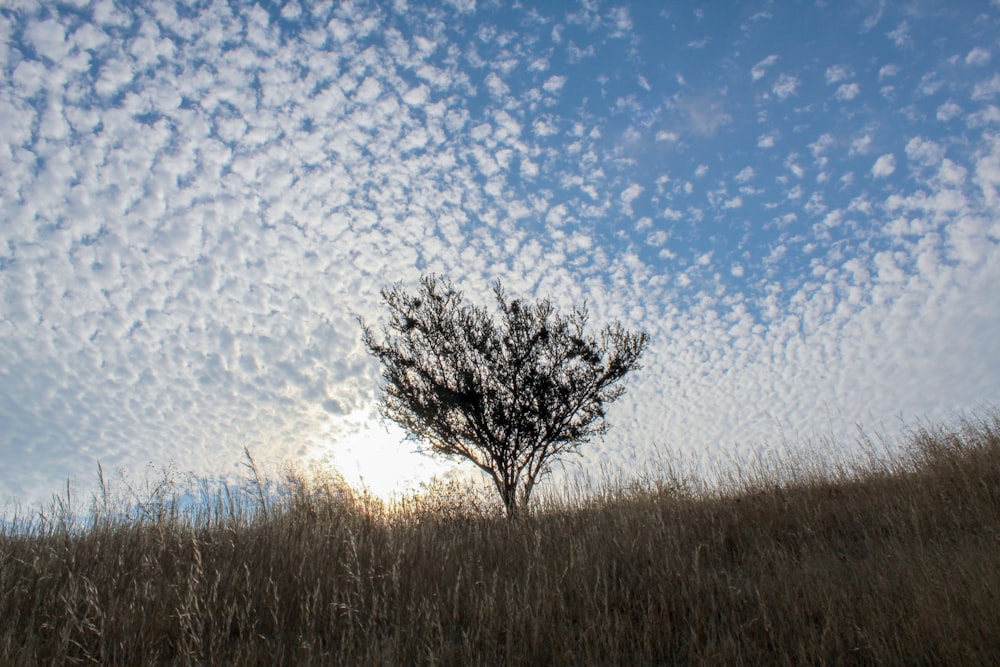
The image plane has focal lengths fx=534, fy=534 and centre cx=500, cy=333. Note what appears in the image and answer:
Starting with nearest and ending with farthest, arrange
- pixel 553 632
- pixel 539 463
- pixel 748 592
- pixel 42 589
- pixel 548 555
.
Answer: pixel 553 632, pixel 748 592, pixel 42 589, pixel 548 555, pixel 539 463

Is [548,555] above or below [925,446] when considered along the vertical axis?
below

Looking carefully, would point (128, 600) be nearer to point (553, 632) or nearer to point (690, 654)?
point (553, 632)

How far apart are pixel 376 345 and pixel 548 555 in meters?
13.6

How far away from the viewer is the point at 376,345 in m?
19.5

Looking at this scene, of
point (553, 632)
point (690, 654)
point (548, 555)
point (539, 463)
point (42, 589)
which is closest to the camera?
point (690, 654)

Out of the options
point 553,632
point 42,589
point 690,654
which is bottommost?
point 690,654

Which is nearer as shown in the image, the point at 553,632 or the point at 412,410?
the point at 553,632

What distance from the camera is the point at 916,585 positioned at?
15.5 ft

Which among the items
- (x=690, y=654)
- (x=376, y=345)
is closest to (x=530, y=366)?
(x=376, y=345)

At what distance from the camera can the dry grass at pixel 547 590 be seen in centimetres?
412

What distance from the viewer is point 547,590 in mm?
5078

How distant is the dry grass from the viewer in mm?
4125

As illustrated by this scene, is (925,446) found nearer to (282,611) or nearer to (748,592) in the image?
(748,592)

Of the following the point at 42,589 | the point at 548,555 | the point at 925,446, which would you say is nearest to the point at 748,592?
the point at 548,555
